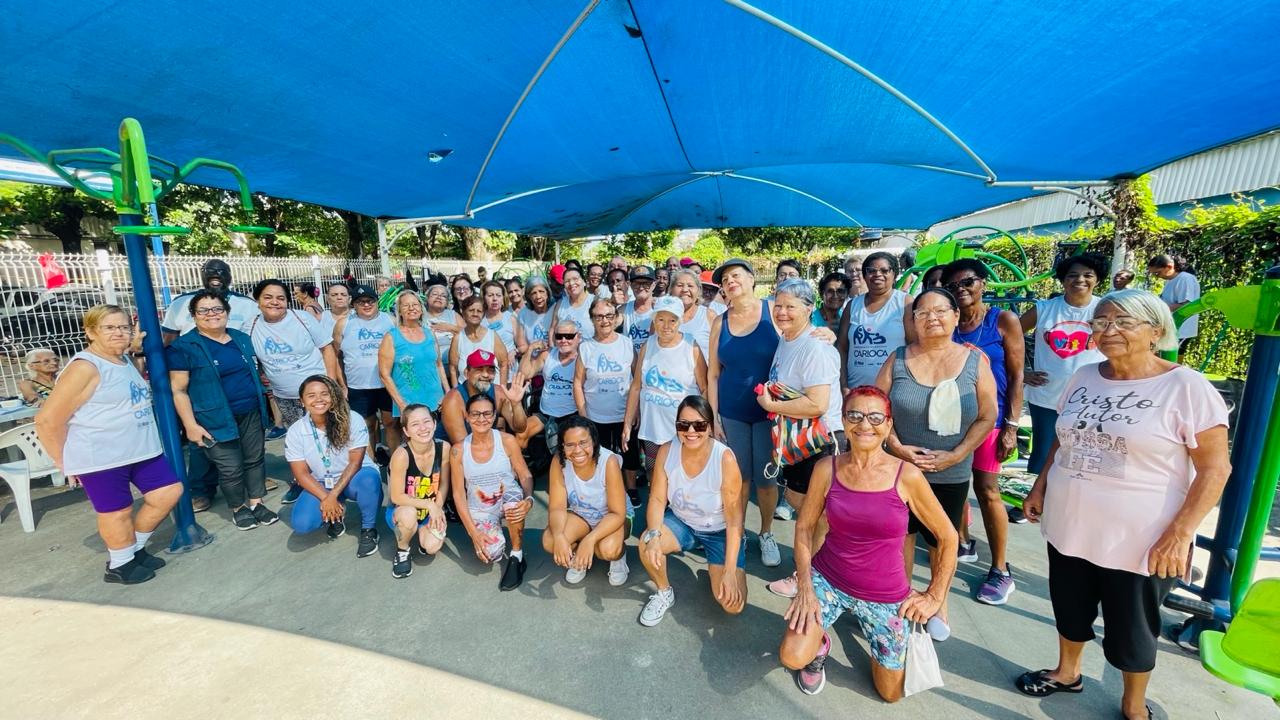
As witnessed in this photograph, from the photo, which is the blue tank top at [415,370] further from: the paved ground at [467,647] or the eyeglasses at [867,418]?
the eyeglasses at [867,418]

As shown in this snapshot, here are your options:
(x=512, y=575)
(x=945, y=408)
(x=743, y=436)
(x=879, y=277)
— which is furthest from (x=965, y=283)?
(x=512, y=575)

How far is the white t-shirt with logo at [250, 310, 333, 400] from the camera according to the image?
3971 mm

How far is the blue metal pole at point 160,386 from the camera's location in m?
3.17

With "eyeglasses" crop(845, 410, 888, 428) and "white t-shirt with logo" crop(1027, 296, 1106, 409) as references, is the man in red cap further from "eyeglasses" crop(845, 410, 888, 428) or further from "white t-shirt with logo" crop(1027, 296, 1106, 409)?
"white t-shirt with logo" crop(1027, 296, 1106, 409)

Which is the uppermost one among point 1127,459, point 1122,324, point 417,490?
point 1122,324

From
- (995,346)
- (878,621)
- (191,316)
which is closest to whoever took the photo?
(878,621)

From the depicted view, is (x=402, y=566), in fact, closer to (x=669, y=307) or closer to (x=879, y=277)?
(x=669, y=307)

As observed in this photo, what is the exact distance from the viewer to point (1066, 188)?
19.1ft

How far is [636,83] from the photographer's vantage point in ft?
13.6

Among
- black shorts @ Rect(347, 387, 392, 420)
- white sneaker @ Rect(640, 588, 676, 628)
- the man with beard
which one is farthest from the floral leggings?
the man with beard

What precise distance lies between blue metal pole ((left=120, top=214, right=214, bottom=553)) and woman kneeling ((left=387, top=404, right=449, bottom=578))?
1397mm

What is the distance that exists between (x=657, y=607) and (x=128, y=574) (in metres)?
3.18

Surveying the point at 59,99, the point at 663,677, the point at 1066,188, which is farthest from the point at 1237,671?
the point at 1066,188

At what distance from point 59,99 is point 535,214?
21.8 feet
